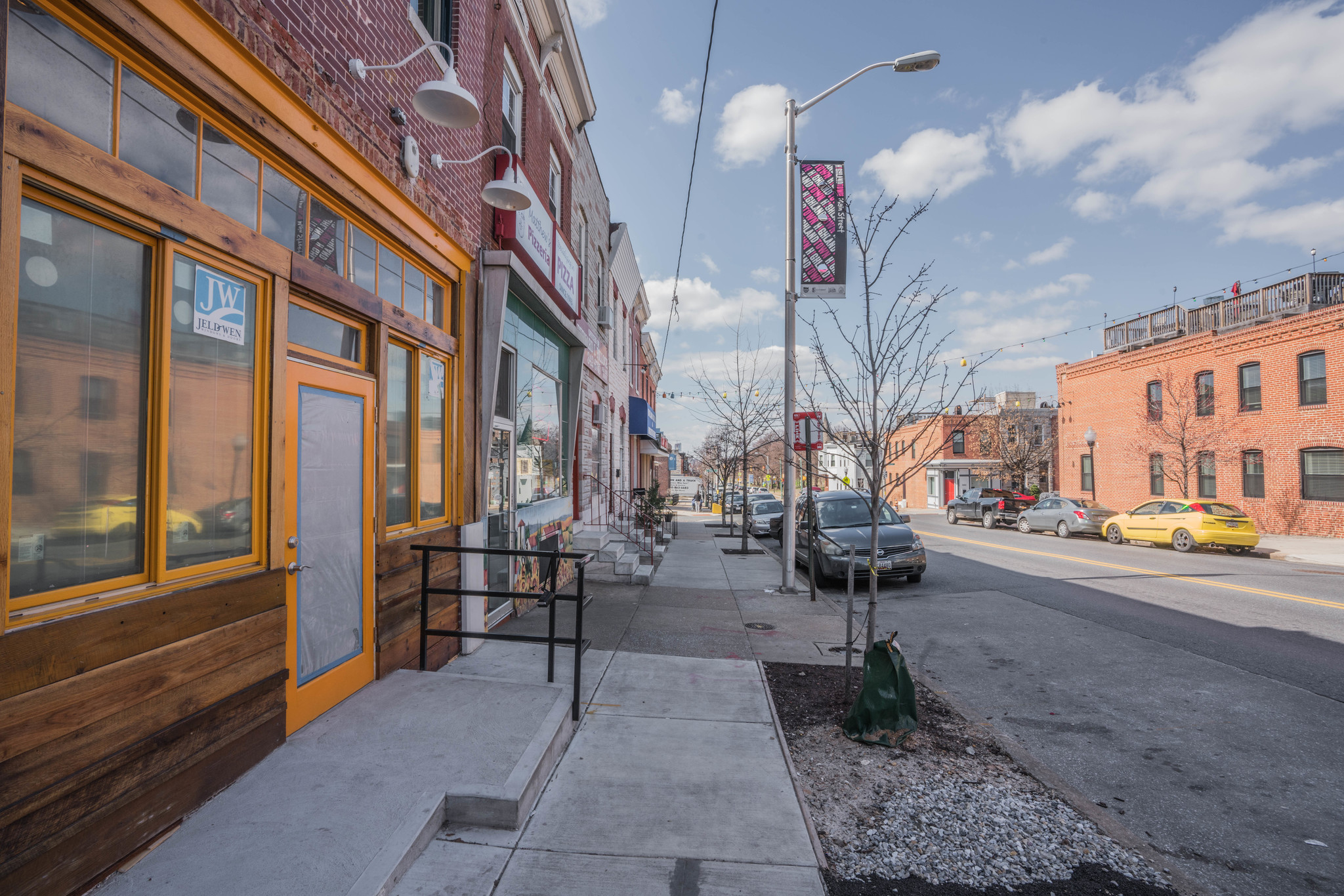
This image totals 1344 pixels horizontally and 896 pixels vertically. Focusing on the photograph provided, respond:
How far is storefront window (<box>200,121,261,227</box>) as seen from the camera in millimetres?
3232

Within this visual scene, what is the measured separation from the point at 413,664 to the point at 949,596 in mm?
8476


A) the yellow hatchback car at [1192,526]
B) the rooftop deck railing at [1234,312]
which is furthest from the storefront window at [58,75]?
the rooftop deck railing at [1234,312]

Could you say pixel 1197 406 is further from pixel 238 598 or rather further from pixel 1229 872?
pixel 238 598

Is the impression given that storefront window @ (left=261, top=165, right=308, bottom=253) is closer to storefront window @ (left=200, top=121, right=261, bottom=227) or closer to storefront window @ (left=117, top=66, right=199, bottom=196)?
storefront window @ (left=200, top=121, right=261, bottom=227)

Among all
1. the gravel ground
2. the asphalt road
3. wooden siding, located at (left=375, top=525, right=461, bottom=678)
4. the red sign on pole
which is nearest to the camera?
the gravel ground

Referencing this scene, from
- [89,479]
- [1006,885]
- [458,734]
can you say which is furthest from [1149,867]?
[89,479]

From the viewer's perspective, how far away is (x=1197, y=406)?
78.1 feet

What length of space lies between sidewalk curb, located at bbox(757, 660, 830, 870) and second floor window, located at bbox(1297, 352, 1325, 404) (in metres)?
24.4

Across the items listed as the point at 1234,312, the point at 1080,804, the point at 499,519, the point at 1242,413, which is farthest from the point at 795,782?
the point at 1234,312

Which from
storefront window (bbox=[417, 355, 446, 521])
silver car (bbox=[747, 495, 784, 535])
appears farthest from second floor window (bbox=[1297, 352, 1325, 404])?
storefront window (bbox=[417, 355, 446, 521])

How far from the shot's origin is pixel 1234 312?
23.8 meters

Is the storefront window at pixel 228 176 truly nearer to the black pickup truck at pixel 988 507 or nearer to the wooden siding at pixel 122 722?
the wooden siding at pixel 122 722

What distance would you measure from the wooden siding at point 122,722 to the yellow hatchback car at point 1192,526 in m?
20.5

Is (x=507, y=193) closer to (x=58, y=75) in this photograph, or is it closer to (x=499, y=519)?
(x=58, y=75)
